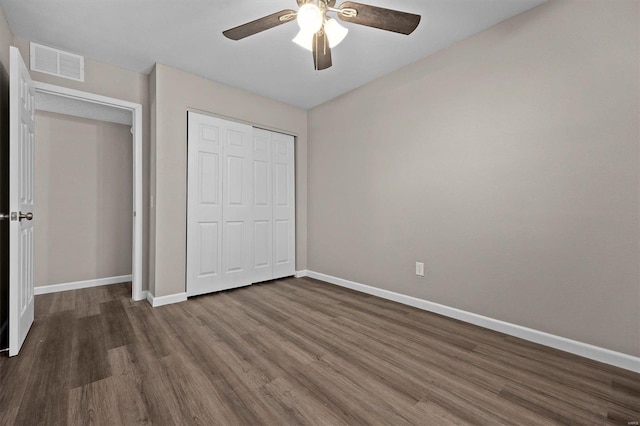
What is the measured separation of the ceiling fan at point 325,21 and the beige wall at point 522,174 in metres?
1.16

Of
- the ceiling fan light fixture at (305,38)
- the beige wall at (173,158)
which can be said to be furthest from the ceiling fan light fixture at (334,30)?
the beige wall at (173,158)

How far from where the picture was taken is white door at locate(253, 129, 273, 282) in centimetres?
379

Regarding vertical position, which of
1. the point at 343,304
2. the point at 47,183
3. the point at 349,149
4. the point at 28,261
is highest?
the point at 349,149

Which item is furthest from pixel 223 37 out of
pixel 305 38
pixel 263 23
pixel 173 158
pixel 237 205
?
pixel 237 205

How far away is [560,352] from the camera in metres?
1.98

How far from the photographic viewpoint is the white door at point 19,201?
6.15 feet

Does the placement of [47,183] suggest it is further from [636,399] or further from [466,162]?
[636,399]

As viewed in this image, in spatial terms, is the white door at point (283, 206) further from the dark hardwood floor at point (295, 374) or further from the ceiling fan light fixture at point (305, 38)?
the ceiling fan light fixture at point (305, 38)

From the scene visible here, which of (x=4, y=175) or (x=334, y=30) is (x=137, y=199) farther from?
(x=334, y=30)

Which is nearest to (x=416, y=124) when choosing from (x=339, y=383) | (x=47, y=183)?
(x=339, y=383)

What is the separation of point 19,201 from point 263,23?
211 cm

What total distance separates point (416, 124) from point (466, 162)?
68 centimetres

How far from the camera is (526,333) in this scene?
85.0 inches

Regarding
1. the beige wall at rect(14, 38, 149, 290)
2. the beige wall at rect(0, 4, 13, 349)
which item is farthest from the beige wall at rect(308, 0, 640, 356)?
the beige wall at rect(0, 4, 13, 349)
